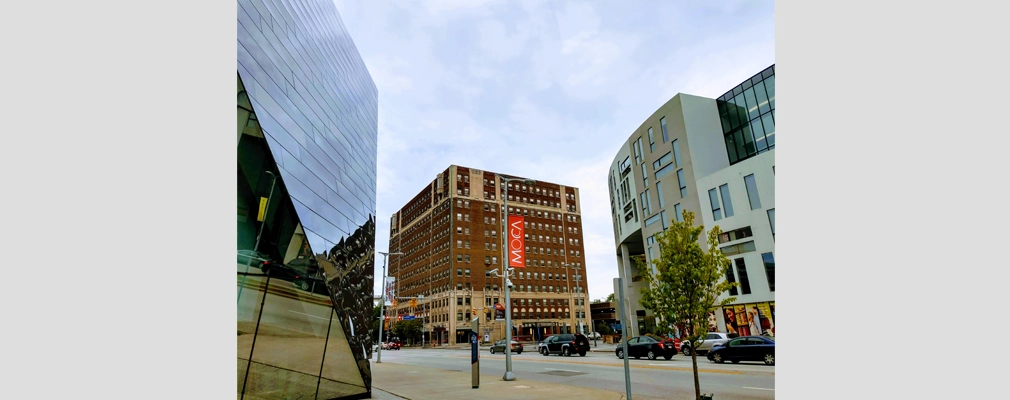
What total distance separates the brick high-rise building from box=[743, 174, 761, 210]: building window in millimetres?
59963

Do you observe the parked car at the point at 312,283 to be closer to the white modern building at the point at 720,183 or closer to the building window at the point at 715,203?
the white modern building at the point at 720,183

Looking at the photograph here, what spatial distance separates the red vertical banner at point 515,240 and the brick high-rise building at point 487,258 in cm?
7661

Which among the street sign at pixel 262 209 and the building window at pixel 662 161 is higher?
the building window at pixel 662 161

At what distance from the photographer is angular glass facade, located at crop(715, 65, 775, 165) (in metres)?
42.1

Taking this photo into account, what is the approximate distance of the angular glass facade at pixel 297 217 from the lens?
858 cm

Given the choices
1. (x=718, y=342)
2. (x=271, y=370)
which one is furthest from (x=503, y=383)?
(x=718, y=342)

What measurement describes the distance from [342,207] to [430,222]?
3984 inches

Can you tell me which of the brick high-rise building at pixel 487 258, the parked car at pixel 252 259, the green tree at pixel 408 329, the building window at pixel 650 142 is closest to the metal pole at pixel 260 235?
the parked car at pixel 252 259

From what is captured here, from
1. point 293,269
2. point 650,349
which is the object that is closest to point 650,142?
point 650,349

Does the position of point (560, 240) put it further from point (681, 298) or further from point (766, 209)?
point (681, 298)

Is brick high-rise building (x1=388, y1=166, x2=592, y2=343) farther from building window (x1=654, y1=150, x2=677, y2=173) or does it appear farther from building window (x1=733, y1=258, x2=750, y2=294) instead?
building window (x1=733, y1=258, x2=750, y2=294)

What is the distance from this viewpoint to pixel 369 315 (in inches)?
645

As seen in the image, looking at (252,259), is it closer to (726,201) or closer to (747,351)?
(747,351)

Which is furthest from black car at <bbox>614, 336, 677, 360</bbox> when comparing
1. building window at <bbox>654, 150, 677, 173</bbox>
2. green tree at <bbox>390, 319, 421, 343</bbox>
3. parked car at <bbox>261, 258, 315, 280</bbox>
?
green tree at <bbox>390, 319, 421, 343</bbox>
